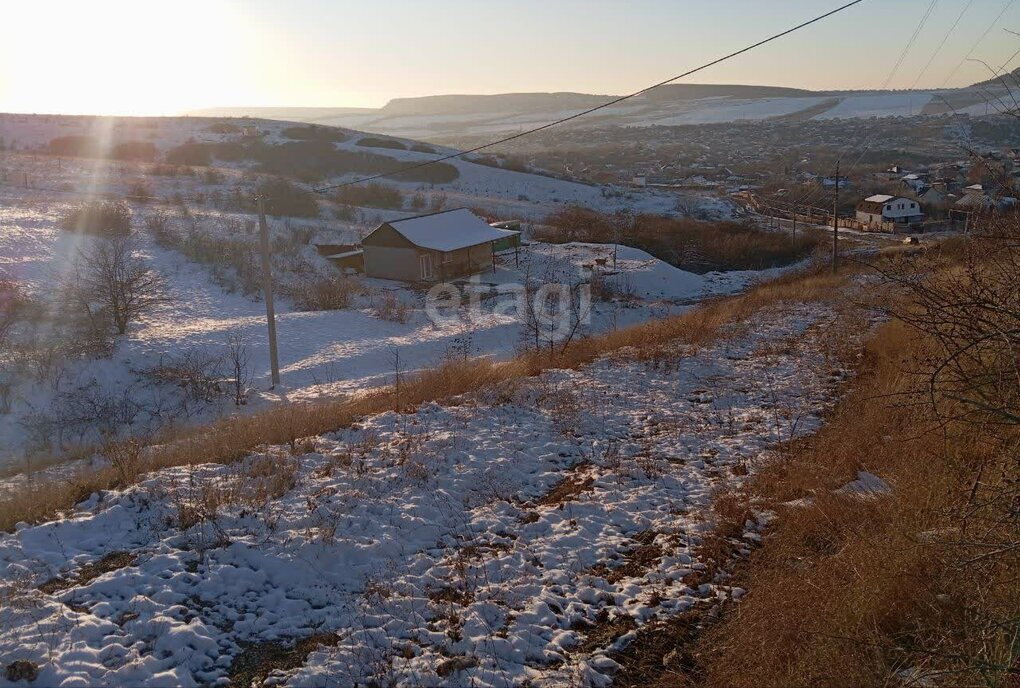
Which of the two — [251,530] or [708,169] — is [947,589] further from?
[708,169]

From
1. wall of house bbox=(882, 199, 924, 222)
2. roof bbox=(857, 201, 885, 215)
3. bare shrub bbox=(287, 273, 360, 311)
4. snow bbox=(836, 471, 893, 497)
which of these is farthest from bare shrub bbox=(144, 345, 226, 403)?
roof bbox=(857, 201, 885, 215)

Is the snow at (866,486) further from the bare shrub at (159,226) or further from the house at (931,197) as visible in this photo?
the house at (931,197)

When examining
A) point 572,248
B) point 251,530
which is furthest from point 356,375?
point 572,248

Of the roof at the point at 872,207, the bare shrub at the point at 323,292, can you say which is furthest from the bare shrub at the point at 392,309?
the roof at the point at 872,207

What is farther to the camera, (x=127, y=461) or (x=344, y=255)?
(x=344, y=255)

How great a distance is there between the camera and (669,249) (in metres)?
47.1

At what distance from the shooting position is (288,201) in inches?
1882

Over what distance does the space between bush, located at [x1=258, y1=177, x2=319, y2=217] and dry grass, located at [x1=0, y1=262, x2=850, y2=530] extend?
101ft

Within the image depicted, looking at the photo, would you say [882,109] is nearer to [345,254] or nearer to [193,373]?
[345,254]

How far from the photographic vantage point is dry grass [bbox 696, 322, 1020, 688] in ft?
14.5

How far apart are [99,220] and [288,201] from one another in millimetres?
16557

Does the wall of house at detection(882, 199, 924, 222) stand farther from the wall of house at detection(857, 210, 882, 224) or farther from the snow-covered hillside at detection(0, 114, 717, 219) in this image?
the snow-covered hillside at detection(0, 114, 717, 219)

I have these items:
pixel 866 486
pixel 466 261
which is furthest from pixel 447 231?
pixel 866 486

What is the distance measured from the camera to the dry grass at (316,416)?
341 inches
